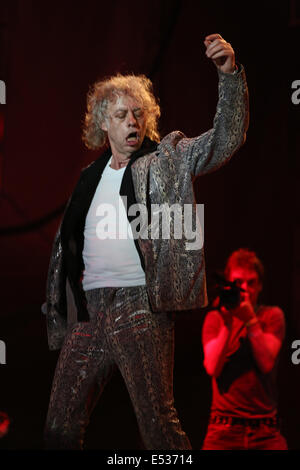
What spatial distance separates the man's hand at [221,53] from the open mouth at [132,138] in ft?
1.42

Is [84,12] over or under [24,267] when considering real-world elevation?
over

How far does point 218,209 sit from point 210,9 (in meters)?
1.19

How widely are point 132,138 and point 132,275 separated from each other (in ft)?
1.68

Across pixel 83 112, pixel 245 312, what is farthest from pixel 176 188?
pixel 83 112

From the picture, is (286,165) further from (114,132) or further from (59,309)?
(59,309)

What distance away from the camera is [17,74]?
3.52 m

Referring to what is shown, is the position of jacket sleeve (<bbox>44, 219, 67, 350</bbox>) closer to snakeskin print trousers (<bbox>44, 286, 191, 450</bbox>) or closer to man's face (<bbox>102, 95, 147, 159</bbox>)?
snakeskin print trousers (<bbox>44, 286, 191, 450</bbox>)

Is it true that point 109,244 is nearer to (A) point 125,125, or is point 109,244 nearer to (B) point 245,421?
(A) point 125,125

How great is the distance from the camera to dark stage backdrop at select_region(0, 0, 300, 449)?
351 centimetres

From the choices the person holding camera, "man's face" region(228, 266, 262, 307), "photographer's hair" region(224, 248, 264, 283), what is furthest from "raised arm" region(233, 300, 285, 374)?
"photographer's hair" region(224, 248, 264, 283)

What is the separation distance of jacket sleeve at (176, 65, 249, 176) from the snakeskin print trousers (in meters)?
0.50

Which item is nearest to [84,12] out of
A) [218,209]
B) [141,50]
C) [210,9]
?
[141,50]

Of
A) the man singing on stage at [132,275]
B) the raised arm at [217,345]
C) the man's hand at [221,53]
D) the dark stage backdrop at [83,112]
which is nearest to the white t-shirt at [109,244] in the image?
the man singing on stage at [132,275]

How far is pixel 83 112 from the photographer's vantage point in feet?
11.8
